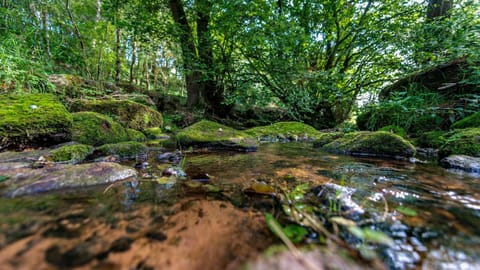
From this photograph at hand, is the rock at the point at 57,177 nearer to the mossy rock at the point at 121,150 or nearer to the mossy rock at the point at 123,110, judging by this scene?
the mossy rock at the point at 121,150

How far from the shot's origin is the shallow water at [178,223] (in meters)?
0.76

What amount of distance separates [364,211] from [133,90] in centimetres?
926

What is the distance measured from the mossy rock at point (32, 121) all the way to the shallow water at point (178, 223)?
71.9 inches

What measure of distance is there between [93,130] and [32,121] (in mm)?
864

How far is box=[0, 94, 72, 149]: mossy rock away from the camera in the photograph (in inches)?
95.1

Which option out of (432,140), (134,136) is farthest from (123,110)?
(432,140)

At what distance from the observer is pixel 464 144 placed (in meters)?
2.84

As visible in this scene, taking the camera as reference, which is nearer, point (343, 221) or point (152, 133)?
point (343, 221)

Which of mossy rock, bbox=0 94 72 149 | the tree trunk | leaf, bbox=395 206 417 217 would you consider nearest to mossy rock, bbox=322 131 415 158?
leaf, bbox=395 206 417 217

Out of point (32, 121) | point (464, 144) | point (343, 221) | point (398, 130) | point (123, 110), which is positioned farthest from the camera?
point (123, 110)

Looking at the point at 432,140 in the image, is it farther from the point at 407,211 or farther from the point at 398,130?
the point at 407,211

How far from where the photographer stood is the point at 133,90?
850 centimetres

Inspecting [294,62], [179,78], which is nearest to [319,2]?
[294,62]

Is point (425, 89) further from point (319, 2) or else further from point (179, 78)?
point (179, 78)
